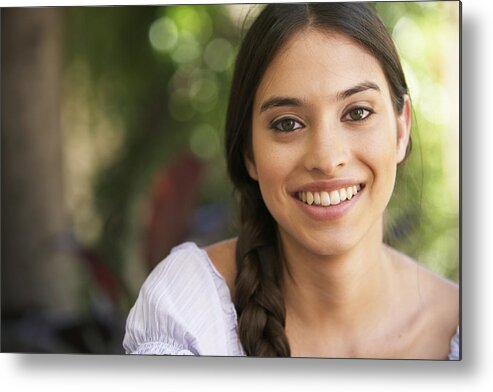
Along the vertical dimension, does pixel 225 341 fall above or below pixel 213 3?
below

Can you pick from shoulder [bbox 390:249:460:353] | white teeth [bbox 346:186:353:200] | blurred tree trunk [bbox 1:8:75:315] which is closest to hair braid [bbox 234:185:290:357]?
white teeth [bbox 346:186:353:200]

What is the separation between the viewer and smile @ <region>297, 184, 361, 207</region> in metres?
2.29

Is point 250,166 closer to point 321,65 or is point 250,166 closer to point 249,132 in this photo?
point 249,132

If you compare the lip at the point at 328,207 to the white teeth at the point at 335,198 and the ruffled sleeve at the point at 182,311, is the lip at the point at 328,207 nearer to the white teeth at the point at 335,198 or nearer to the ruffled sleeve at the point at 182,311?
the white teeth at the point at 335,198

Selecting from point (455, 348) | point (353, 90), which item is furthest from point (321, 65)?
point (455, 348)

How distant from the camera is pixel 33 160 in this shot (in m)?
2.43

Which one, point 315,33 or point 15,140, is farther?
point 15,140

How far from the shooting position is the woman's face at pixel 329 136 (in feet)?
7.41

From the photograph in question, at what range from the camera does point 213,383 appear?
7.97 feet

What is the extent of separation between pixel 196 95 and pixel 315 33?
1.14 feet

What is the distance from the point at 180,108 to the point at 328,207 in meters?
0.46

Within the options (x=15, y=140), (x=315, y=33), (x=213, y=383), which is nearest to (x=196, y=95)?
(x=315, y=33)

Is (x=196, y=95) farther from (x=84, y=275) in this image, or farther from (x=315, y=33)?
(x=84, y=275)

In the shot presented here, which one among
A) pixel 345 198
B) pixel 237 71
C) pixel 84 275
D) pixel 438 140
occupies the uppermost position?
pixel 237 71
